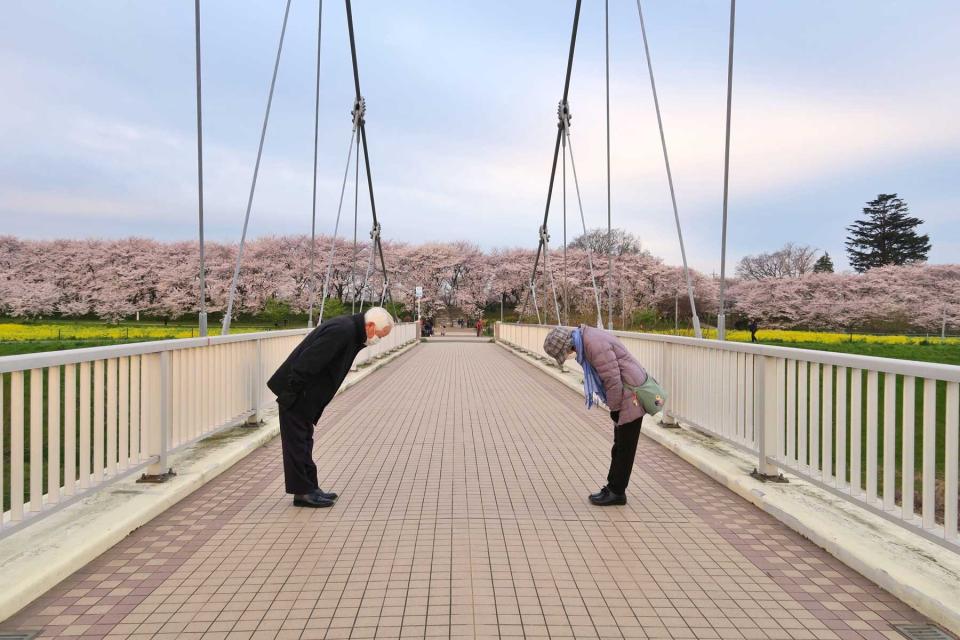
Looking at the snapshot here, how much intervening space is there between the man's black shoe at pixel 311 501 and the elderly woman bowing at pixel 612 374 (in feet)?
5.80

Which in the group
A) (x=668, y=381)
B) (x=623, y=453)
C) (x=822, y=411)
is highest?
(x=822, y=411)

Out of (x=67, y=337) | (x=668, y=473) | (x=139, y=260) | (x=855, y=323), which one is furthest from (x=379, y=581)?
(x=139, y=260)

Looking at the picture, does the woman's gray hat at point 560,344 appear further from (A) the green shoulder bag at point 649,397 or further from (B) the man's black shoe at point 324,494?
(B) the man's black shoe at point 324,494

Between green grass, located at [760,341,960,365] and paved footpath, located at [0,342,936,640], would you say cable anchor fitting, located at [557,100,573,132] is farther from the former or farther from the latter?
paved footpath, located at [0,342,936,640]

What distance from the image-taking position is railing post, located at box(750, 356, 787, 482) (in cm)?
461

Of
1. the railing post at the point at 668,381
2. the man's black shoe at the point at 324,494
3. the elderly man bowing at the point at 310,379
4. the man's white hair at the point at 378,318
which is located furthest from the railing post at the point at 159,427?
the railing post at the point at 668,381

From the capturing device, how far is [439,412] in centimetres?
857

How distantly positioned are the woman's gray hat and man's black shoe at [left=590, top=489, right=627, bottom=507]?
98 cm

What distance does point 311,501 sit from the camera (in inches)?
168

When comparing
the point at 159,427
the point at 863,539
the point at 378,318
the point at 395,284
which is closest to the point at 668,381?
the point at 863,539

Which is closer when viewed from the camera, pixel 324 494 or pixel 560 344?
pixel 560 344

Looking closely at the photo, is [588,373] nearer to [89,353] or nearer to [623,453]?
[623,453]

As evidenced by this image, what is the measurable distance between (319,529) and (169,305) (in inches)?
2114

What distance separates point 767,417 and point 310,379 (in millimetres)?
3130
